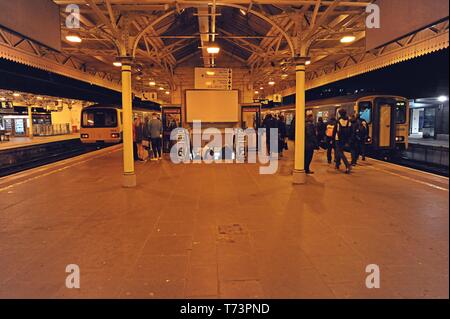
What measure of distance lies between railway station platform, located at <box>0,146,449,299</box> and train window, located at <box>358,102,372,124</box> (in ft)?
23.3

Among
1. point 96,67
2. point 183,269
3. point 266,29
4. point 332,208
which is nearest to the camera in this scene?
point 183,269

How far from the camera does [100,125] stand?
749 inches

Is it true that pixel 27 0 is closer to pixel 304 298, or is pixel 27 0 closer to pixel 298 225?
pixel 298 225

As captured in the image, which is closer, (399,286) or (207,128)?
(399,286)

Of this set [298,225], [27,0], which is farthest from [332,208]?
[27,0]

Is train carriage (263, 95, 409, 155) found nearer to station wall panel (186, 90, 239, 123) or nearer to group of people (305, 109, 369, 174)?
group of people (305, 109, 369, 174)

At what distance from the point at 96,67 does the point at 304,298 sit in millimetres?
18109

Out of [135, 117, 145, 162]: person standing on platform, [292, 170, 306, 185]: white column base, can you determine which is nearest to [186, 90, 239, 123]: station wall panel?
[135, 117, 145, 162]: person standing on platform

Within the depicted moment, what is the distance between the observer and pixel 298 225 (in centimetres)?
517

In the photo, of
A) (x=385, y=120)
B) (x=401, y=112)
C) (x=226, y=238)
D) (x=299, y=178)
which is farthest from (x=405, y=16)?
(x=401, y=112)

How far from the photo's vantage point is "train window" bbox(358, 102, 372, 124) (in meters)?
15.3

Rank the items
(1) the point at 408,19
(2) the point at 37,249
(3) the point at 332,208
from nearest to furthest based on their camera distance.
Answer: (1) the point at 408,19
(2) the point at 37,249
(3) the point at 332,208

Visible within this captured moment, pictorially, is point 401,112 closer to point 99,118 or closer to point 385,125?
point 385,125

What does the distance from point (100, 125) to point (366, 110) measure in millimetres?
13035
